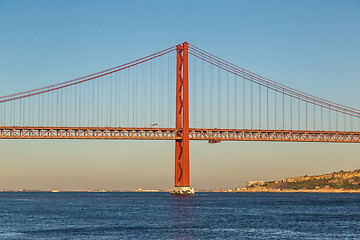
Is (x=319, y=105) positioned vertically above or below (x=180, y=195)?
above

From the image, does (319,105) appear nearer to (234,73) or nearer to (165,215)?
(234,73)

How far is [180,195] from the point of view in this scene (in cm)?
10144

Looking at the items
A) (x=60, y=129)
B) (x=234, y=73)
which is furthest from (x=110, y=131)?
(x=234, y=73)

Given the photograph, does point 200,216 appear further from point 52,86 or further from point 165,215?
point 52,86

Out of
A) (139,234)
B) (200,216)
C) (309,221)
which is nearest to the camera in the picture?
(139,234)

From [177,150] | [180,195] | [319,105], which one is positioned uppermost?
[319,105]

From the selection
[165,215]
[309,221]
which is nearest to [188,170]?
[165,215]

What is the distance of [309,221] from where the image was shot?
58.0m

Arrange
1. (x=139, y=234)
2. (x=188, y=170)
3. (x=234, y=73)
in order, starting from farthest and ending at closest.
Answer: (x=234, y=73) < (x=188, y=170) < (x=139, y=234)

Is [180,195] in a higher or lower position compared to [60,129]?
lower

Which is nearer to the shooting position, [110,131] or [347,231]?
[347,231]

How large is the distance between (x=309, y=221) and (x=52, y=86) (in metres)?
55.3

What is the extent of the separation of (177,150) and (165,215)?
3804 centimetres

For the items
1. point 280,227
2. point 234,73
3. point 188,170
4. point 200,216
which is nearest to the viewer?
point 280,227
